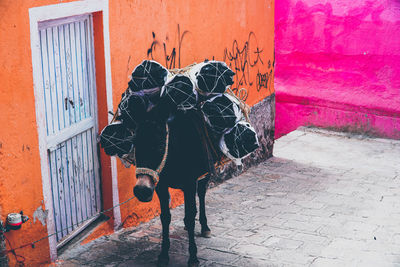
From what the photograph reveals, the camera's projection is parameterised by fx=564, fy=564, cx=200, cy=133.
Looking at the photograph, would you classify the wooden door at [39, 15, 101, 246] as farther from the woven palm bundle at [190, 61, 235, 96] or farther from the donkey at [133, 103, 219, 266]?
the woven palm bundle at [190, 61, 235, 96]

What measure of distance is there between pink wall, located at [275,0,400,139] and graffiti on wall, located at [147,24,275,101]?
9.00 ft

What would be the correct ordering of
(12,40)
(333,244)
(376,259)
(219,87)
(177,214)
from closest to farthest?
(12,40)
(219,87)
(376,259)
(333,244)
(177,214)

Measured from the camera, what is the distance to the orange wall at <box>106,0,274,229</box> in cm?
618

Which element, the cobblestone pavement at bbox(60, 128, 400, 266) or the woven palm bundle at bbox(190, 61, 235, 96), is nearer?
the woven palm bundle at bbox(190, 61, 235, 96)

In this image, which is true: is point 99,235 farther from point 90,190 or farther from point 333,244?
point 333,244

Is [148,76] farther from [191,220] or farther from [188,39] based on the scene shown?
[188,39]

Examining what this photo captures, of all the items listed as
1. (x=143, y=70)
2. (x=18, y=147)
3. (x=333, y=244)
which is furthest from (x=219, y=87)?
(x=333, y=244)

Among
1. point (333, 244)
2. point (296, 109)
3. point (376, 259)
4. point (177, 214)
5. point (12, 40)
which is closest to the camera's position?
point (12, 40)

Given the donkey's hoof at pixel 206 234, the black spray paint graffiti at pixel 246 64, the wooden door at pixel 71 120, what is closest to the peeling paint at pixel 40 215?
the wooden door at pixel 71 120

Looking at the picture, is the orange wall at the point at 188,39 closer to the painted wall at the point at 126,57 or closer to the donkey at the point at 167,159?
the painted wall at the point at 126,57

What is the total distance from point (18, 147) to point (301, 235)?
3.37m

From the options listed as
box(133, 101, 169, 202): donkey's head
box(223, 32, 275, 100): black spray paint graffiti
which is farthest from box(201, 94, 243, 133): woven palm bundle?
box(223, 32, 275, 100): black spray paint graffiti

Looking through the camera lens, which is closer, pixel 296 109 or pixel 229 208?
pixel 229 208

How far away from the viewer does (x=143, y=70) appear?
5.05 m
